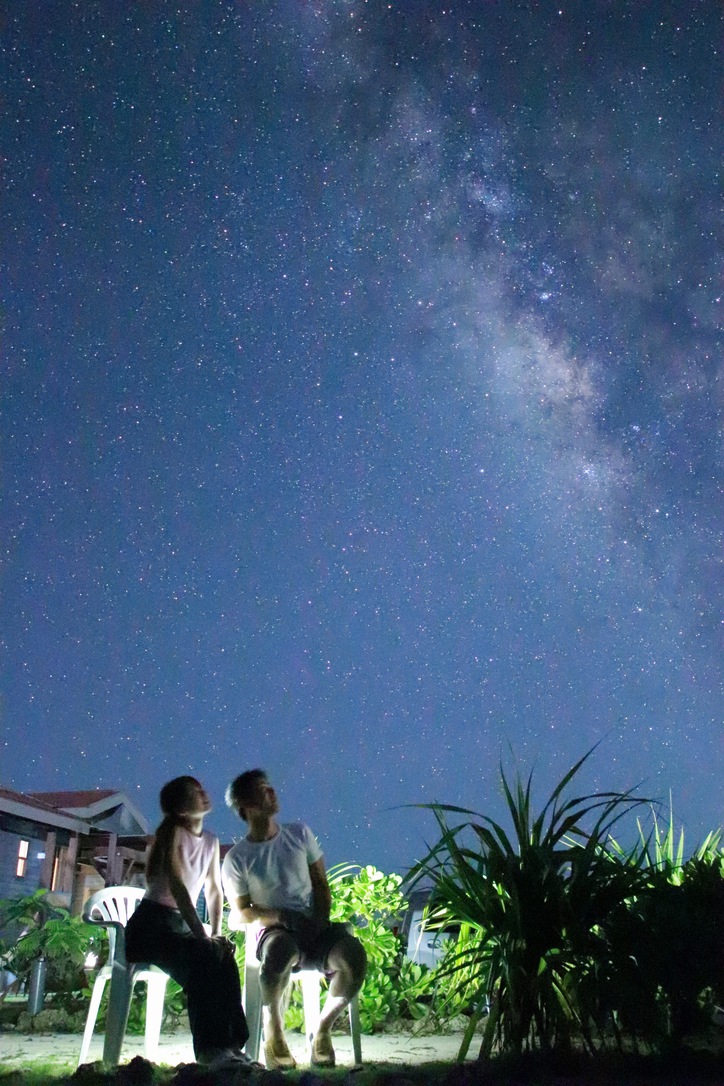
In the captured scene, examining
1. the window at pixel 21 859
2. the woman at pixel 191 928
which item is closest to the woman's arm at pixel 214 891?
the woman at pixel 191 928

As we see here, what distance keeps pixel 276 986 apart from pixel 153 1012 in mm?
745

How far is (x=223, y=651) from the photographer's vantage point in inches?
450

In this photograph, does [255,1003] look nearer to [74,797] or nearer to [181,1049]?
[181,1049]

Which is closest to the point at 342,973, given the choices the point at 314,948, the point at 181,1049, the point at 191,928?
the point at 314,948

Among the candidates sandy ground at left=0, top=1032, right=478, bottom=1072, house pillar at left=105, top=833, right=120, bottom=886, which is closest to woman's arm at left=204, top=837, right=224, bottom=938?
sandy ground at left=0, top=1032, right=478, bottom=1072

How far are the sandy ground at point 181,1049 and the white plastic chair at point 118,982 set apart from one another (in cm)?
13

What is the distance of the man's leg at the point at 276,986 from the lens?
348 cm

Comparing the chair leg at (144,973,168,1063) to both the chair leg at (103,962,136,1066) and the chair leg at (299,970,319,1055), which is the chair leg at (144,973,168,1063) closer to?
the chair leg at (103,962,136,1066)

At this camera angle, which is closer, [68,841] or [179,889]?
[179,889]

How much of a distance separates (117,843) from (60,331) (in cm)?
1393

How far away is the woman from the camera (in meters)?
3.07

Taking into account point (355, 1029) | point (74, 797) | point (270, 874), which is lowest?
point (355, 1029)

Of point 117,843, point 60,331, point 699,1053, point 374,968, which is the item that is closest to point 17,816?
point 117,843

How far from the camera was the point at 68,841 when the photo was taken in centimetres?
1831
